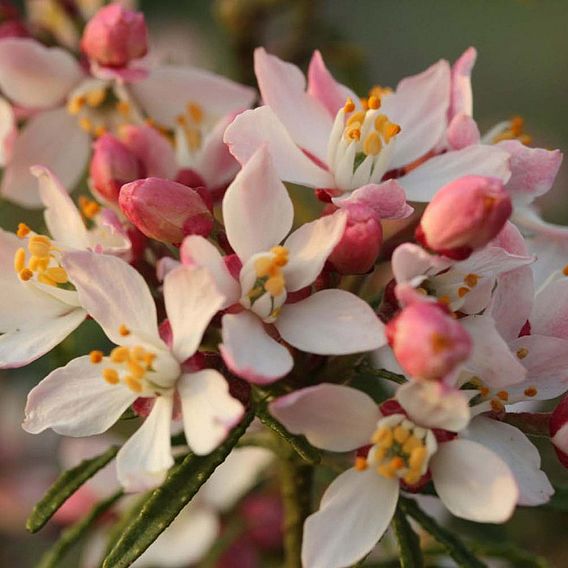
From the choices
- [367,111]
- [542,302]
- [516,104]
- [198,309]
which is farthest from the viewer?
[516,104]

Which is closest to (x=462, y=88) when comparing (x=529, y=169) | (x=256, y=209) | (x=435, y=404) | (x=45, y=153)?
(x=529, y=169)

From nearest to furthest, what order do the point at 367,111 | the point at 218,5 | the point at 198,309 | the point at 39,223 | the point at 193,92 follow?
the point at 198,309 < the point at 367,111 < the point at 193,92 < the point at 39,223 < the point at 218,5

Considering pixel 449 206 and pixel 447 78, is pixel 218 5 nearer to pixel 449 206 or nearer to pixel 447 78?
pixel 447 78

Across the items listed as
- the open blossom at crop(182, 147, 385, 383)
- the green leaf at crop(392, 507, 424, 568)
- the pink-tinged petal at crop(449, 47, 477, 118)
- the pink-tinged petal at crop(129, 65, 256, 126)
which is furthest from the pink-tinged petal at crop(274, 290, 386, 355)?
the pink-tinged petal at crop(129, 65, 256, 126)

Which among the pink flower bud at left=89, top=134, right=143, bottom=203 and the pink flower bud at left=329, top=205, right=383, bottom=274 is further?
the pink flower bud at left=89, top=134, right=143, bottom=203

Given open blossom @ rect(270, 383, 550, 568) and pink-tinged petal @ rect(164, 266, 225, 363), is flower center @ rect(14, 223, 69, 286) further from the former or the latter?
open blossom @ rect(270, 383, 550, 568)

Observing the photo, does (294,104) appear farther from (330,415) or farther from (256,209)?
(330,415)

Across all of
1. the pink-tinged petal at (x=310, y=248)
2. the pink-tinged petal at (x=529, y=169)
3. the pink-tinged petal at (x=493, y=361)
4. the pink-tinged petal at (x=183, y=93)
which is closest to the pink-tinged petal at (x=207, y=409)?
the pink-tinged petal at (x=310, y=248)

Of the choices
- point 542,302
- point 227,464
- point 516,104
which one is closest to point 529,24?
point 516,104
